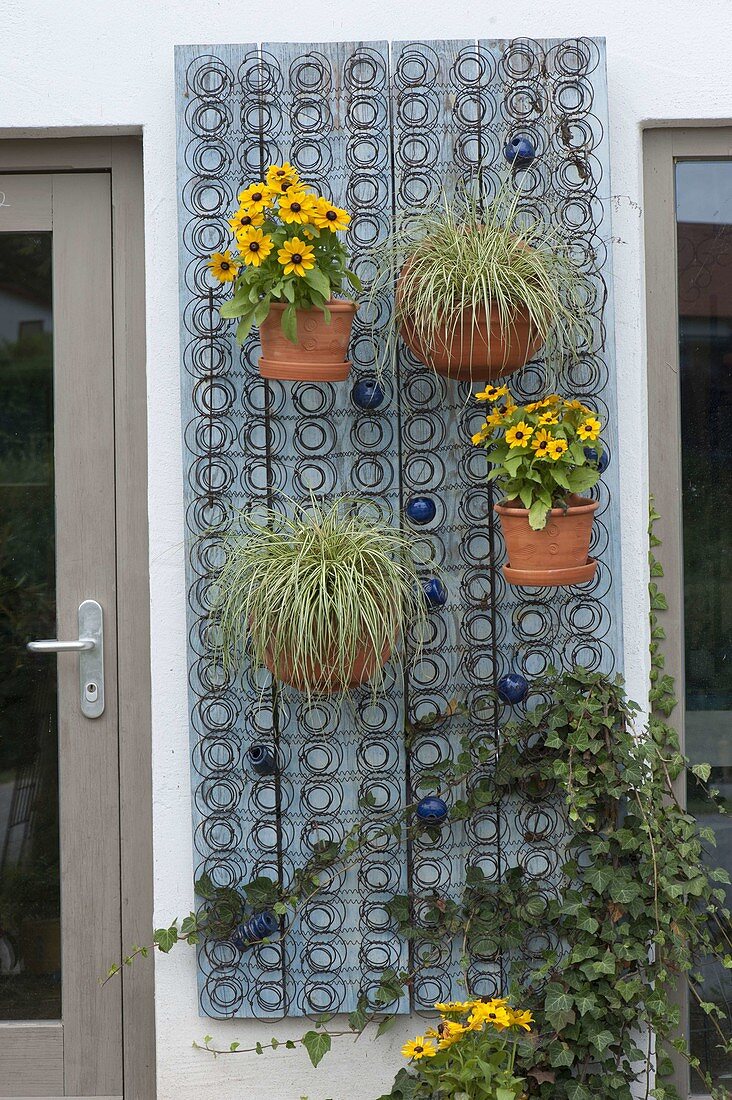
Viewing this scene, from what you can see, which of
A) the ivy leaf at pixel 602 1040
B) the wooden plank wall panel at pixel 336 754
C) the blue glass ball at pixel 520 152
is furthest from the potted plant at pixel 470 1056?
the blue glass ball at pixel 520 152

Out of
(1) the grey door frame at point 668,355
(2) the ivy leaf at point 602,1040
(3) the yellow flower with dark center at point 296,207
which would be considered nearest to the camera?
(3) the yellow flower with dark center at point 296,207

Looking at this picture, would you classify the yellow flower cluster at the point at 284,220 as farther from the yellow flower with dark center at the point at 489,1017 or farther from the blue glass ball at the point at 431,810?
the yellow flower with dark center at the point at 489,1017

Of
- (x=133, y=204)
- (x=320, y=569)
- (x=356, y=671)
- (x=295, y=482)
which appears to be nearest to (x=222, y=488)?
(x=295, y=482)

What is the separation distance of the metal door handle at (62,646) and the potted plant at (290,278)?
0.78 m

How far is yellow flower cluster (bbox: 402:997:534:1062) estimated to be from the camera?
6.40 ft

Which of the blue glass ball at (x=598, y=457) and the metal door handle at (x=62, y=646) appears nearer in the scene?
the blue glass ball at (x=598, y=457)

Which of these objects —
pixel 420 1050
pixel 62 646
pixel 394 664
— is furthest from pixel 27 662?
pixel 420 1050

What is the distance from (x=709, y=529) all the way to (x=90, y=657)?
1464 millimetres

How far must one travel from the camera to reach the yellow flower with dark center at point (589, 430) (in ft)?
6.53

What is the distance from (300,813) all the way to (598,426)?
1.04 meters

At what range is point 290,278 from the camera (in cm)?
195

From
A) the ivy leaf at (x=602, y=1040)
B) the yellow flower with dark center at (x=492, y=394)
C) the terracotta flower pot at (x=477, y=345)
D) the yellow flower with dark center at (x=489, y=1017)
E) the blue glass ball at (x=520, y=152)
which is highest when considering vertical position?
the blue glass ball at (x=520, y=152)

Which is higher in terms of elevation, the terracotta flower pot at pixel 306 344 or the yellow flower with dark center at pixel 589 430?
the terracotta flower pot at pixel 306 344

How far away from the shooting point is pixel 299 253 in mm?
1937
